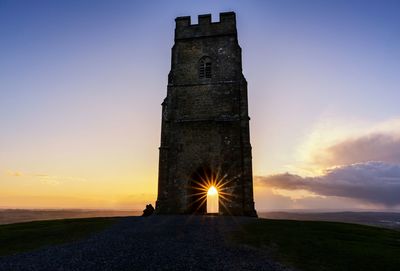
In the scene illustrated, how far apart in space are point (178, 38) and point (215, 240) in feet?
71.1

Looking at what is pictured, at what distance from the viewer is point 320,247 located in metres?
12.6

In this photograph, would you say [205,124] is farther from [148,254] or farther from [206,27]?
[148,254]

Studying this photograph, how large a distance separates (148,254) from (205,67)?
67.8 feet

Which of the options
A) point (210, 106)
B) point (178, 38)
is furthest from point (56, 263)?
point (178, 38)

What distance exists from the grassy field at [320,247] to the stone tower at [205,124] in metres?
8.22

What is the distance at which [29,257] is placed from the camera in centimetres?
1161

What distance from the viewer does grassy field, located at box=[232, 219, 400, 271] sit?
10344 mm

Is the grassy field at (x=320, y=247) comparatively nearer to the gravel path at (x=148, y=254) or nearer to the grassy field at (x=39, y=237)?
the gravel path at (x=148, y=254)

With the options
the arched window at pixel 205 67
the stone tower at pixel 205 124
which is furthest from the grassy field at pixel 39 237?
the arched window at pixel 205 67

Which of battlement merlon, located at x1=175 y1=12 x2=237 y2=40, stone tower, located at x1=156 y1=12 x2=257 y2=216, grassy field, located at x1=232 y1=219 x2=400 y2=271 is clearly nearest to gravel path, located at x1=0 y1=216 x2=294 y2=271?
grassy field, located at x1=232 y1=219 x2=400 y2=271

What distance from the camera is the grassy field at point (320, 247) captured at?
33.9 ft

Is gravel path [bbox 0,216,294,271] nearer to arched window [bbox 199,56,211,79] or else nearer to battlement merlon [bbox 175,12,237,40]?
arched window [bbox 199,56,211,79]

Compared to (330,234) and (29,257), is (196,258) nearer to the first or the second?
(29,257)

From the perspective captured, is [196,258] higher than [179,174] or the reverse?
the reverse
